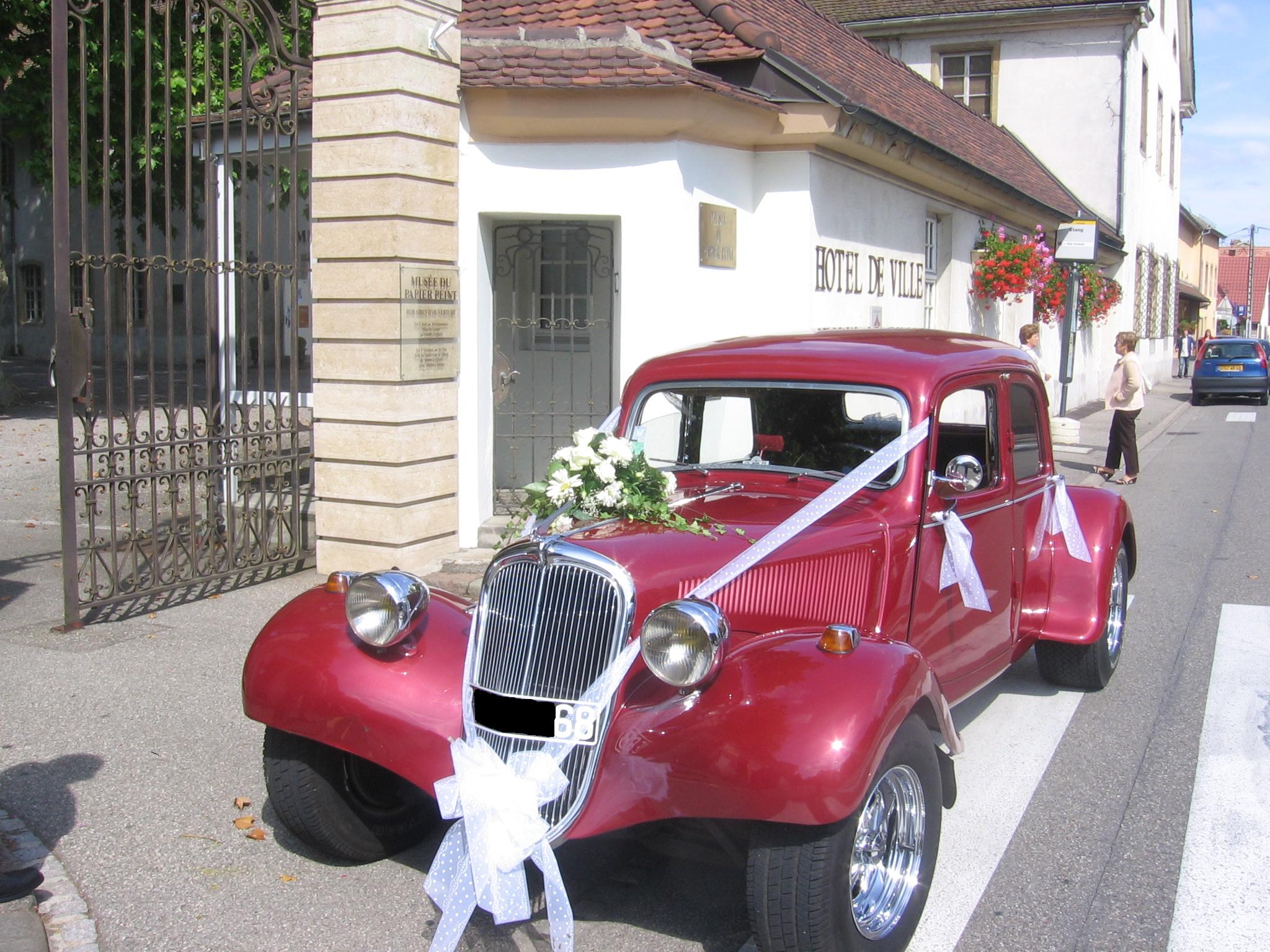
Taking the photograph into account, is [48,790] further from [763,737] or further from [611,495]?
[763,737]

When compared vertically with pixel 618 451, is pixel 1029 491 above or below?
below

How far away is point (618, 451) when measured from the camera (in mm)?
4164

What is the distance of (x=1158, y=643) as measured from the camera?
280 inches

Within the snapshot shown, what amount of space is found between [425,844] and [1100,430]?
17.8 metres

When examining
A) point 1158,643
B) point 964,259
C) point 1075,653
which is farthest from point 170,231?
point 964,259

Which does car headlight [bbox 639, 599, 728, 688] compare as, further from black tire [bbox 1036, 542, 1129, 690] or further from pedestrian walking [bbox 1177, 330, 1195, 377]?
pedestrian walking [bbox 1177, 330, 1195, 377]

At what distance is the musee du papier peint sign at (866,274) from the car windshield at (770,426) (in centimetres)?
542

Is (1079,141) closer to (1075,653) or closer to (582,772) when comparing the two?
(1075,653)

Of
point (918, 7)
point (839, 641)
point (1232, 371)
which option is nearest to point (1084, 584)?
point (839, 641)

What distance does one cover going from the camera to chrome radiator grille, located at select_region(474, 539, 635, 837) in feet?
11.6

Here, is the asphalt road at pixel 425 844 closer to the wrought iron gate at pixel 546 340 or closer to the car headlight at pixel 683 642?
the car headlight at pixel 683 642

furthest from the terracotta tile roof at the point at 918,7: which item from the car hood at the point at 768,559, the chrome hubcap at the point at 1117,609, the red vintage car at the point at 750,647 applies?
the car hood at the point at 768,559

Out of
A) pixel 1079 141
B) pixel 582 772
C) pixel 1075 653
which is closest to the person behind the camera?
pixel 582 772

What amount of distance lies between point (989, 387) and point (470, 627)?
252cm
